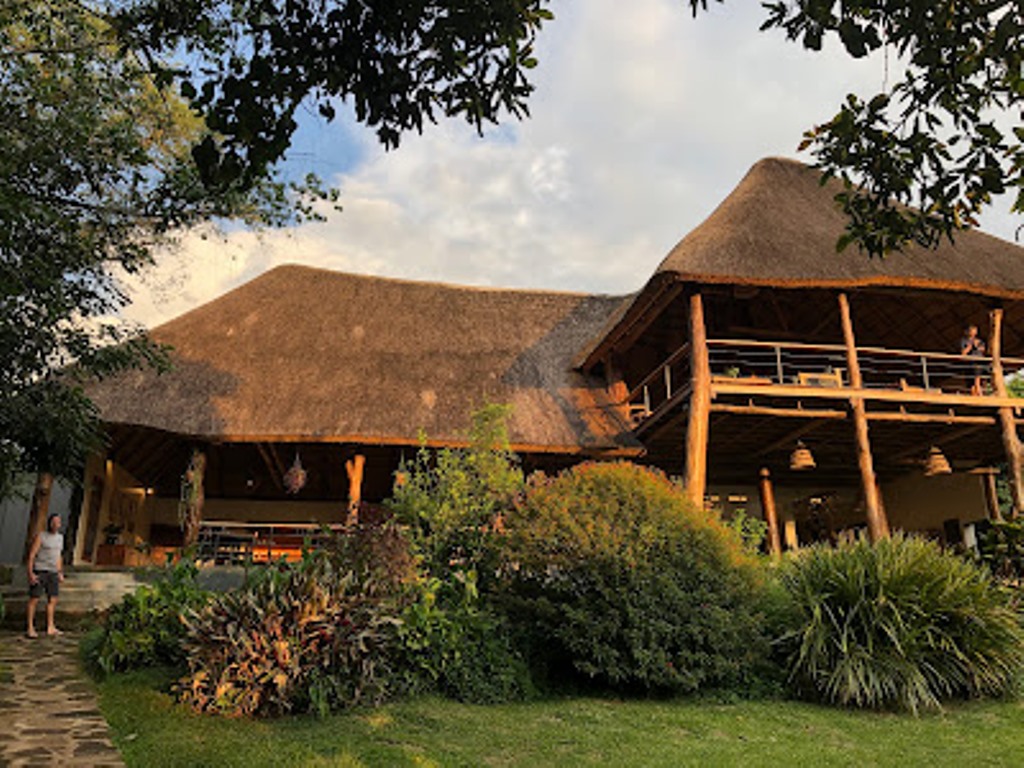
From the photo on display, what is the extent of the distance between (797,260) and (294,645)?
993 centimetres

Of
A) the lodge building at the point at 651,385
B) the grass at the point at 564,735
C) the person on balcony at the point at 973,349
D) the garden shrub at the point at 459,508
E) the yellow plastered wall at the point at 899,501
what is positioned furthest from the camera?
the yellow plastered wall at the point at 899,501

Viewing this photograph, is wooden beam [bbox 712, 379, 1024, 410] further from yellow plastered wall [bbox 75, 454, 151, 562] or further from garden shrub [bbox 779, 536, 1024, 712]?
yellow plastered wall [bbox 75, 454, 151, 562]

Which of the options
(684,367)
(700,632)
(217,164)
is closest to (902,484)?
(684,367)

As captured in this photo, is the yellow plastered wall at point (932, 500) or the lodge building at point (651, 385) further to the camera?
the yellow plastered wall at point (932, 500)

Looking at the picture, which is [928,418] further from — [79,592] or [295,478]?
[79,592]

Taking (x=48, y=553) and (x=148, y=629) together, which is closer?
(x=148, y=629)

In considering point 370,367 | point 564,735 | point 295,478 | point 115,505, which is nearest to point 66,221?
point 564,735

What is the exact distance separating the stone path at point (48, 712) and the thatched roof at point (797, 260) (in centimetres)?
916

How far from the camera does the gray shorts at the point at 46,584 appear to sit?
9.48 metres

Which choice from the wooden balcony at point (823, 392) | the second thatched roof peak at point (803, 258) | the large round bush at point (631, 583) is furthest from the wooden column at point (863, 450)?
the large round bush at point (631, 583)

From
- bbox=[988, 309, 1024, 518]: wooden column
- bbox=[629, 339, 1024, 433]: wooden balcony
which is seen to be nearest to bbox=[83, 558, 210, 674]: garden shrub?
bbox=[629, 339, 1024, 433]: wooden balcony

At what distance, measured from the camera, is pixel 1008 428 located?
43.2 feet

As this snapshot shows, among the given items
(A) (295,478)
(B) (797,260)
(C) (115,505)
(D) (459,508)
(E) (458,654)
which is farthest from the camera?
(C) (115,505)

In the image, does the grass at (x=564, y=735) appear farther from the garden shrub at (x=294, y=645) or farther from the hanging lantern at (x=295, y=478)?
the hanging lantern at (x=295, y=478)
